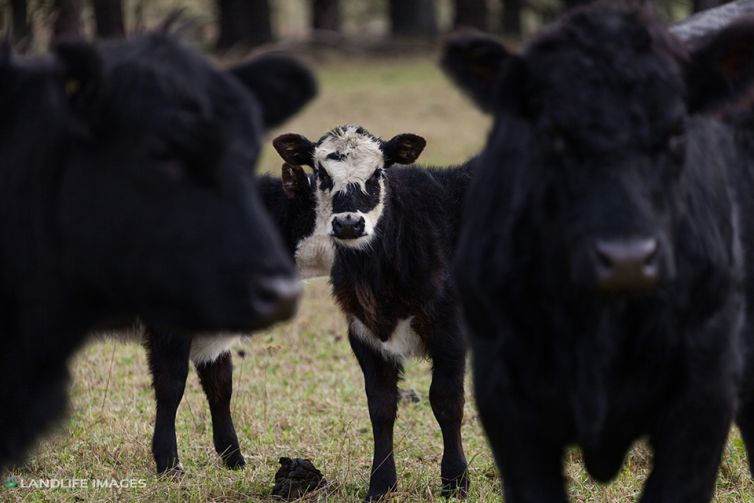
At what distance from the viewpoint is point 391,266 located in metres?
6.42

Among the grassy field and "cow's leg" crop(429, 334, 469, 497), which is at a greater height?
"cow's leg" crop(429, 334, 469, 497)

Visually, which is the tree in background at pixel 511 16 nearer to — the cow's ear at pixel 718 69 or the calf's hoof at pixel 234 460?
the calf's hoof at pixel 234 460

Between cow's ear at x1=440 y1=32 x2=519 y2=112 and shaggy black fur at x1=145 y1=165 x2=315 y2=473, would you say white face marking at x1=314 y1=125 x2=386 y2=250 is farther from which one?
cow's ear at x1=440 y1=32 x2=519 y2=112

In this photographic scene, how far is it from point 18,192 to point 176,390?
3124 millimetres

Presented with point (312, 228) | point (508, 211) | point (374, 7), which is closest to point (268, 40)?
point (374, 7)

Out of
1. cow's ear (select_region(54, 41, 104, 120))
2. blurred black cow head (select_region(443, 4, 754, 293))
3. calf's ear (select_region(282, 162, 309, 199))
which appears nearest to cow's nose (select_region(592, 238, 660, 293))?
blurred black cow head (select_region(443, 4, 754, 293))

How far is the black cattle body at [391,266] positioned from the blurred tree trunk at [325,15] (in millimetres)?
23724

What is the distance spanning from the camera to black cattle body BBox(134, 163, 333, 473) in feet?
20.1

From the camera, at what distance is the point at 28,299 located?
11.0 ft

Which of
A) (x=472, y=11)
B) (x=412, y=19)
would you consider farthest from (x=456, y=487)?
(x=412, y=19)

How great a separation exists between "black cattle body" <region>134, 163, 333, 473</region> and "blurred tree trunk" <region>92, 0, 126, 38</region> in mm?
18961

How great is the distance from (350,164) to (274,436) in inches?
60.6

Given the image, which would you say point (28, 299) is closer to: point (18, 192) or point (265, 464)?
point (18, 192)

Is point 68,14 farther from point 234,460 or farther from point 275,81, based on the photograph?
point 275,81
